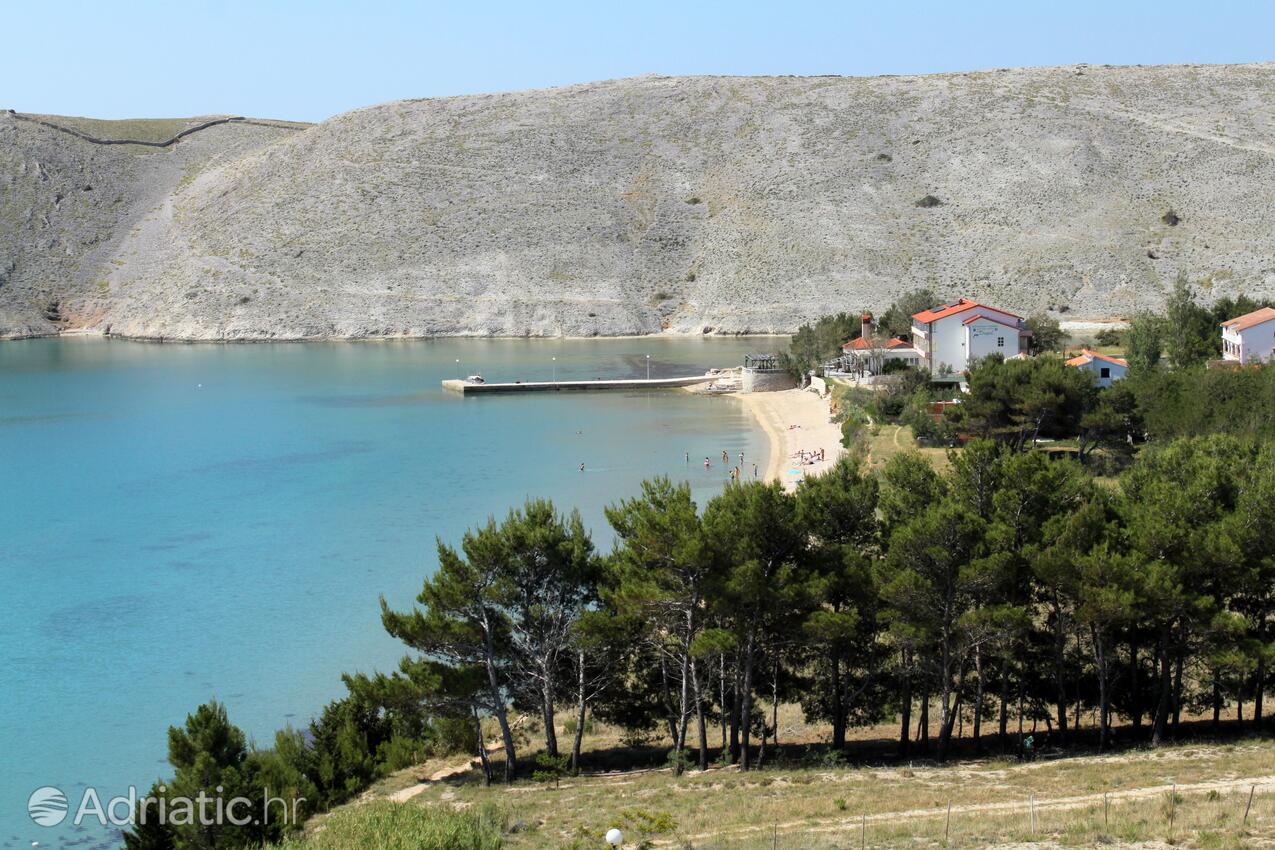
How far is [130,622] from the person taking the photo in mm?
30953

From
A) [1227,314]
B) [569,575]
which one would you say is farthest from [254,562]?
[1227,314]

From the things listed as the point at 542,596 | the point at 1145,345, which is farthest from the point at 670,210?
the point at 542,596

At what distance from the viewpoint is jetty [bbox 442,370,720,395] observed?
72.6 meters

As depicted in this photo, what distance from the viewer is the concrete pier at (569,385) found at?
238 ft

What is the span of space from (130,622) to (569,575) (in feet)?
48.2

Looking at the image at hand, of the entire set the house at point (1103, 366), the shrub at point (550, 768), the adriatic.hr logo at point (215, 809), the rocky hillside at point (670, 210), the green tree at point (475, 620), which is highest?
the rocky hillside at point (670, 210)

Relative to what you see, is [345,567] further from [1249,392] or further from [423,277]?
[423,277]

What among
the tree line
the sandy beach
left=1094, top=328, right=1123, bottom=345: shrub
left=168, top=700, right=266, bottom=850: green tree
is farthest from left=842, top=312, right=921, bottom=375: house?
left=168, top=700, right=266, bottom=850: green tree

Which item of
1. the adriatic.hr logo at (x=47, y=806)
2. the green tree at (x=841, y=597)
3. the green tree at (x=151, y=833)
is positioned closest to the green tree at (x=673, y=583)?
the green tree at (x=841, y=597)

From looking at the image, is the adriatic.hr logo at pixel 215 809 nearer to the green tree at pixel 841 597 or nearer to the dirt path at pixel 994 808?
the dirt path at pixel 994 808

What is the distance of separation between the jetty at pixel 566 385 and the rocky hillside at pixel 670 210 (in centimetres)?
2384

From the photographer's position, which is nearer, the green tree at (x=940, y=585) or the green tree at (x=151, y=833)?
the green tree at (x=151, y=833)

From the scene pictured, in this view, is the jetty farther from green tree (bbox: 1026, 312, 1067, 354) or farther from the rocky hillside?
the rocky hillside

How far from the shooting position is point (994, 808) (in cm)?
1508
